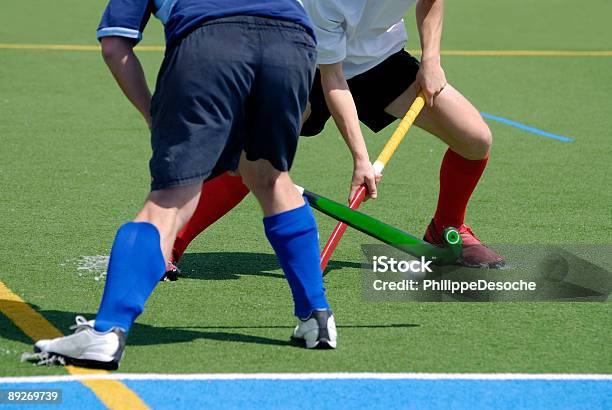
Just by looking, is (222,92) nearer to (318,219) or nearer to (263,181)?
(263,181)

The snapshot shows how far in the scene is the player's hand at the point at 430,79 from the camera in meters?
5.23

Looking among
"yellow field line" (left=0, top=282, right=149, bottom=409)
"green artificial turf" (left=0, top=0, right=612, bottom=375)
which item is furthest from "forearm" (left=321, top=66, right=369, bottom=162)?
"yellow field line" (left=0, top=282, right=149, bottom=409)

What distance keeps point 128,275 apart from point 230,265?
65.7 inches

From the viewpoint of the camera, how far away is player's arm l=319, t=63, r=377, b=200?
4898mm

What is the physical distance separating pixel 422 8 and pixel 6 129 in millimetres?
4325

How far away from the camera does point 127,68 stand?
13.2 feet

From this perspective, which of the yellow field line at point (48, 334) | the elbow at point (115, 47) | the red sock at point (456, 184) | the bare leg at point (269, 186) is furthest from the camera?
the red sock at point (456, 184)

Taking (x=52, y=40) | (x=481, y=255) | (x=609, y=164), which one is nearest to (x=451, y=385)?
(x=481, y=255)

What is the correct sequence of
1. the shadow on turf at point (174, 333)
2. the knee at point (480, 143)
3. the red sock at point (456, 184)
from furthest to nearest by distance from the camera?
the red sock at point (456, 184) < the knee at point (480, 143) < the shadow on turf at point (174, 333)

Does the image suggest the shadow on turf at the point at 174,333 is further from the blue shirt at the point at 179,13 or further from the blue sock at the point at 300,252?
the blue shirt at the point at 179,13

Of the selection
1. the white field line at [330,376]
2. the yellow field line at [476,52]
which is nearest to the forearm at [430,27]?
the white field line at [330,376]

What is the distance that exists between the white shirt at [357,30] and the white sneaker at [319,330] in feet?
3.76

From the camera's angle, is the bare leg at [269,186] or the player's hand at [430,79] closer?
the bare leg at [269,186]

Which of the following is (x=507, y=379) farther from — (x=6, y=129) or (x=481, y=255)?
(x=6, y=129)
